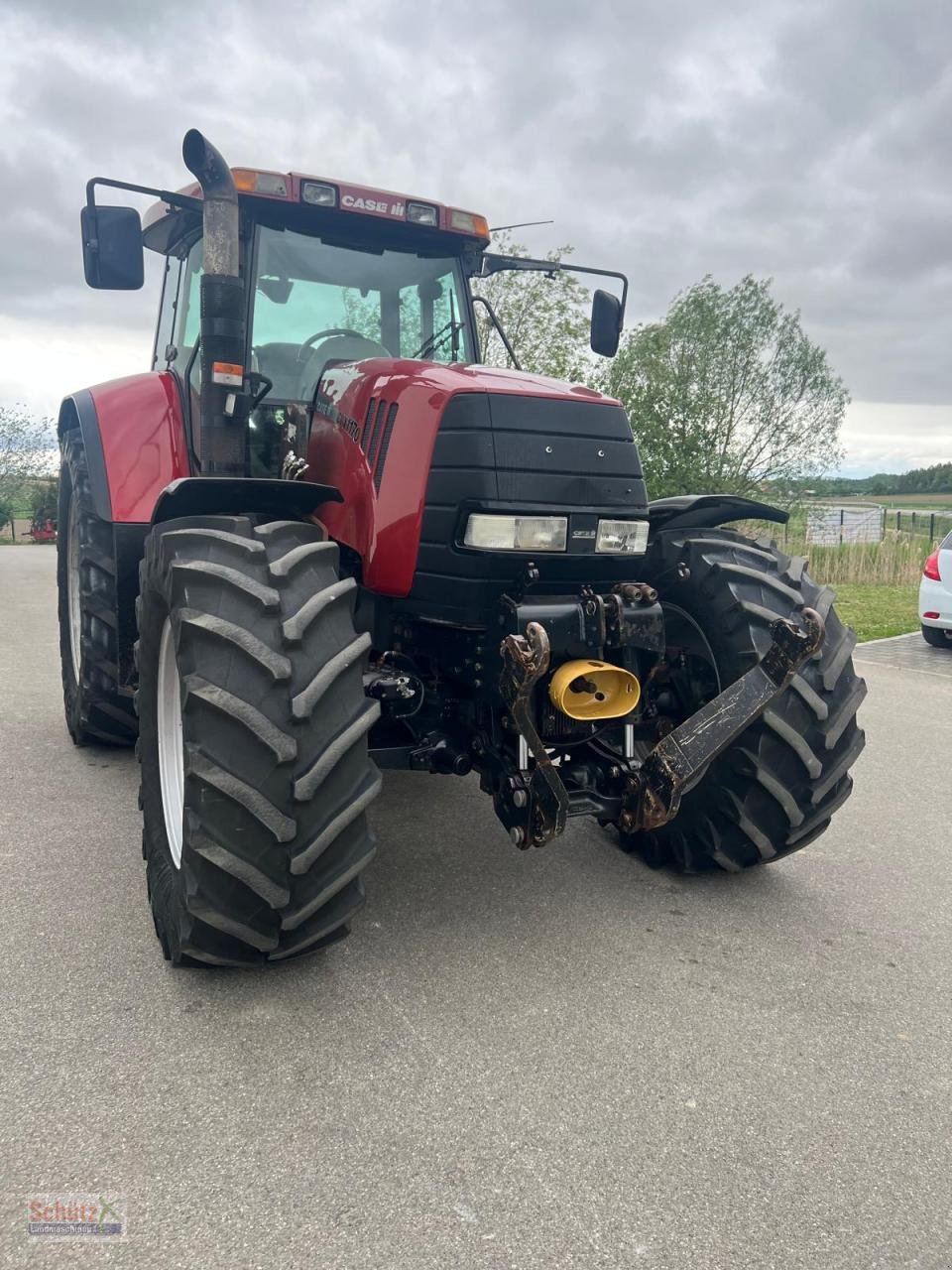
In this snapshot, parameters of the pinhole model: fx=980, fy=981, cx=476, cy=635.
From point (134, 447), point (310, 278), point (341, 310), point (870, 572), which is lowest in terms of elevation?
point (870, 572)

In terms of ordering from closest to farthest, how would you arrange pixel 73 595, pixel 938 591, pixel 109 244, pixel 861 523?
1. pixel 109 244
2. pixel 73 595
3. pixel 938 591
4. pixel 861 523

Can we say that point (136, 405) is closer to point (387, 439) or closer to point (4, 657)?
point (387, 439)

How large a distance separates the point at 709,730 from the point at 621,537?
2.10 feet

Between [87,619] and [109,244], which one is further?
[87,619]

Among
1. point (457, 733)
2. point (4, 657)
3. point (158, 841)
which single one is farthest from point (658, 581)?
point (4, 657)

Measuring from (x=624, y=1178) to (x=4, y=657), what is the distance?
6.70 meters

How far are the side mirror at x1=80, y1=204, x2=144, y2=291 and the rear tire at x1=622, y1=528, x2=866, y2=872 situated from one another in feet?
7.28

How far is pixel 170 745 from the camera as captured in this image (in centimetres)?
316

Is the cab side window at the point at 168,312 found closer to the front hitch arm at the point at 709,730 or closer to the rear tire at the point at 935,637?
the front hitch arm at the point at 709,730

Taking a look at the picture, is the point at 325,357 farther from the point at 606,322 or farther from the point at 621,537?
the point at 621,537

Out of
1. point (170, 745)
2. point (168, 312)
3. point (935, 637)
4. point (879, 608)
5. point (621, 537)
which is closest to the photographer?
point (621, 537)

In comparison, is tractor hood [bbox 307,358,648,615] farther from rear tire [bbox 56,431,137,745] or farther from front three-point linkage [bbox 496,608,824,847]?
rear tire [bbox 56,431,137,745]

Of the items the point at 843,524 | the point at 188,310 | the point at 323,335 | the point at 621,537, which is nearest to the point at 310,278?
the point at 323,335

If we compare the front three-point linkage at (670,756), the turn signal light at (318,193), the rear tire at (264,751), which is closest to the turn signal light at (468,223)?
the turn signal light at (318,193)
